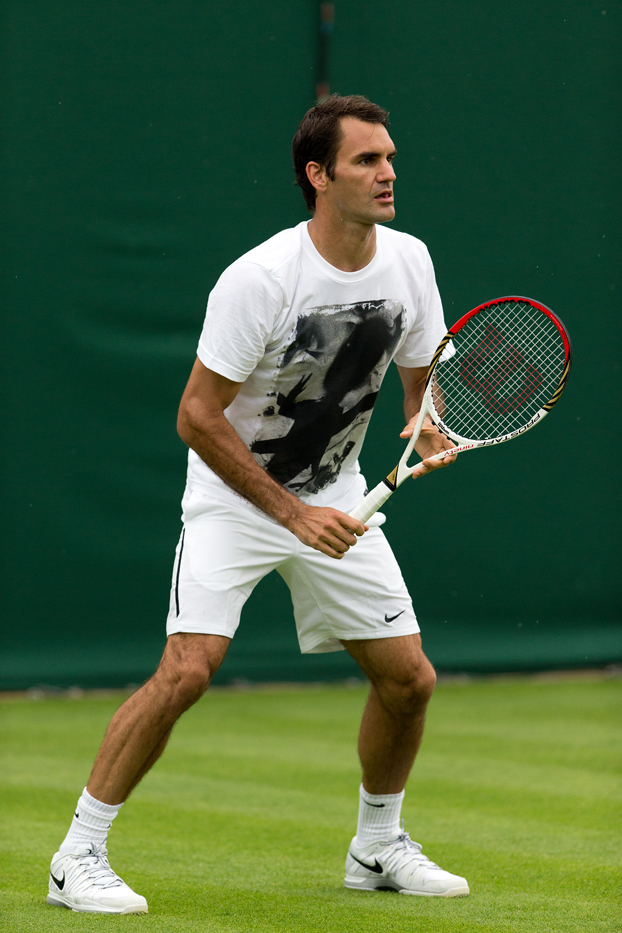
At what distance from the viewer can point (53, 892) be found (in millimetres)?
2814

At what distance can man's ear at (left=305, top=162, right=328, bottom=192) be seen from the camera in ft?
9.60

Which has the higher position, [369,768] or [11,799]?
[369,768]

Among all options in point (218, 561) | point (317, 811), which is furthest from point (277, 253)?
point (317, 811)

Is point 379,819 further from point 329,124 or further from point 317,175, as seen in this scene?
point 329,124

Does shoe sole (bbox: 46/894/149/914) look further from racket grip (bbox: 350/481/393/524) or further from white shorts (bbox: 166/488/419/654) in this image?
racket grip (bbox: 350/481/393/524)

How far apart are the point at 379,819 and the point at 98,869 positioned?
0.70 m

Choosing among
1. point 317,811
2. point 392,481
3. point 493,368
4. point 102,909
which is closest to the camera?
point 102,909

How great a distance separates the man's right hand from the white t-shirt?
0.22 meters

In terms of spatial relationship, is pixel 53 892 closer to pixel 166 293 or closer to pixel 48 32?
pixel 166 293

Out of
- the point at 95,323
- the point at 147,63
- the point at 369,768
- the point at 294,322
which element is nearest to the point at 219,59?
the point at 147,63

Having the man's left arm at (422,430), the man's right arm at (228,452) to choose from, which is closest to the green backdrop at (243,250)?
the man's left arm at (422,430)

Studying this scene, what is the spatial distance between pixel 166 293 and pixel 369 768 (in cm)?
325

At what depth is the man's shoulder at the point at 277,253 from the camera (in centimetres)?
284

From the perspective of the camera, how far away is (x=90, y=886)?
8.98 feet
